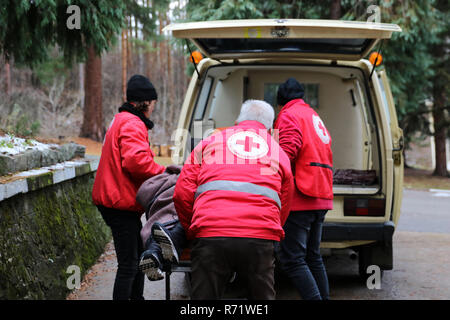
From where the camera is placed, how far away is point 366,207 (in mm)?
5172

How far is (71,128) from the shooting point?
26.4 metres

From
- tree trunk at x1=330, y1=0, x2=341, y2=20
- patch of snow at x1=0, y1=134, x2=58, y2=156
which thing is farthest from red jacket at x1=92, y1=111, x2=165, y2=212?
tree trunk at x1=330, y1=0, x2=341, y2=20

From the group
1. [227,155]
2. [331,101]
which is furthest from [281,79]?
[227,155]

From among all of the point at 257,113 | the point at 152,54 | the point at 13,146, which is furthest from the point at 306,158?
the point at 152,54

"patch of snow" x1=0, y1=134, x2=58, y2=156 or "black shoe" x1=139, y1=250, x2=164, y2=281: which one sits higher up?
"patch of snow" x1=0, y1=134, x2=58, y2=156

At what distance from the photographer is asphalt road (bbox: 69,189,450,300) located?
5352mm

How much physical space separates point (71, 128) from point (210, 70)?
2133cm

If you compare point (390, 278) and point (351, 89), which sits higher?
point (351, 89)

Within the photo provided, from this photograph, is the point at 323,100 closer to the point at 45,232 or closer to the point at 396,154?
the point at 396,154

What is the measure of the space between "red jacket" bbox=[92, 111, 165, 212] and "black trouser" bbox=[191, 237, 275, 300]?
1075mm

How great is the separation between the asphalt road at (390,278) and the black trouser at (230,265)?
2.39 metres

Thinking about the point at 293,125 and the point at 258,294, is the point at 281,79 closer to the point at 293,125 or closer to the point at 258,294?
the point at 293,125

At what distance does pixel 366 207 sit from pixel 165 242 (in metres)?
2.67

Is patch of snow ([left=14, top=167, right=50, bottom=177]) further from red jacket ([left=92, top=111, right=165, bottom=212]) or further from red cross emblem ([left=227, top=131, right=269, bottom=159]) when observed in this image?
red cross emblem ([left=227, top=131, right=269, bottom=159])
